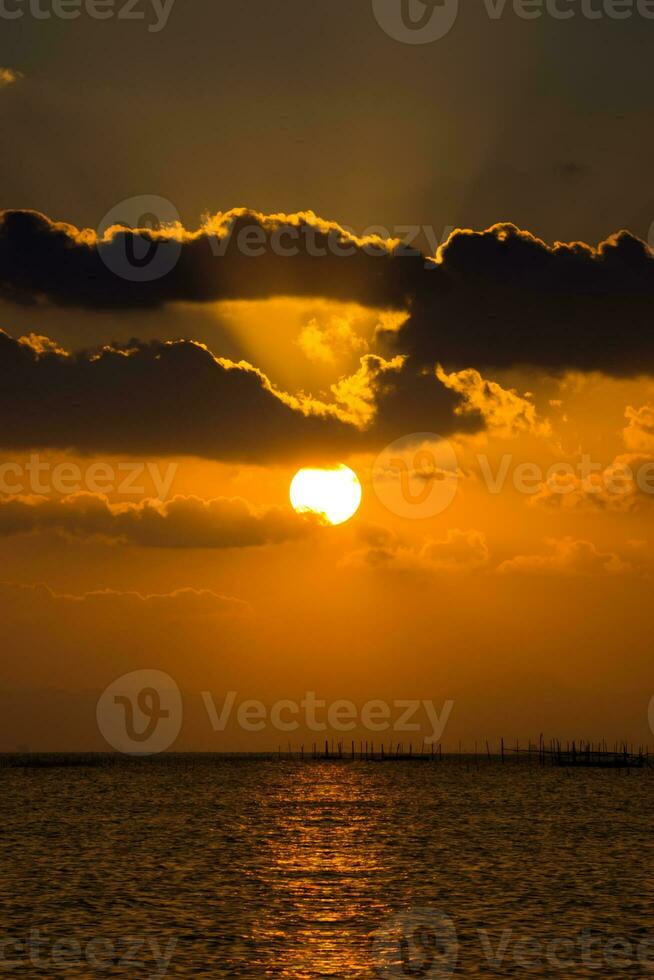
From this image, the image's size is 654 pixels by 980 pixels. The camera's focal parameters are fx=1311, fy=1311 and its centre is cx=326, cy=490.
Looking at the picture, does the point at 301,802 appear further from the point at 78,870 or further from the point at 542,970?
the point at 542,970

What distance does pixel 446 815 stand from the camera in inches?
5285

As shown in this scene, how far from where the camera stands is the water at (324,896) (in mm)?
48438

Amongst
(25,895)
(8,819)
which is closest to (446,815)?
(8,819)

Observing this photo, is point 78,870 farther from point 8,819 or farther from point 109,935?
point 8,819

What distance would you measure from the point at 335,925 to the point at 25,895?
58.4 feet

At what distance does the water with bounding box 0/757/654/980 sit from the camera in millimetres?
48438

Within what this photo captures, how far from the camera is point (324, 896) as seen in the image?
65.5m

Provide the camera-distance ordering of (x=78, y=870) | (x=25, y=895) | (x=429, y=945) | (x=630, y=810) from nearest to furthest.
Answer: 1. (x=429, y=945)
2. (x=25, y=895)
3. (x=78, y=870)
4. (x=630, y=810)

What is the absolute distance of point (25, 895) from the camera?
65.1 meters

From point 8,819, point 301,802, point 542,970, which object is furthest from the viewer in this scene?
point 301,802

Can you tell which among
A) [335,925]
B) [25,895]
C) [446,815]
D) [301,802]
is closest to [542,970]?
[335,925]

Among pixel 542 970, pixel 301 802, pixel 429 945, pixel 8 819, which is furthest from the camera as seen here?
pixel 301 802

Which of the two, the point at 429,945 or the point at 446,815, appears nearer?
the point at 429,945

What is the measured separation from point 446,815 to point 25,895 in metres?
75.5
